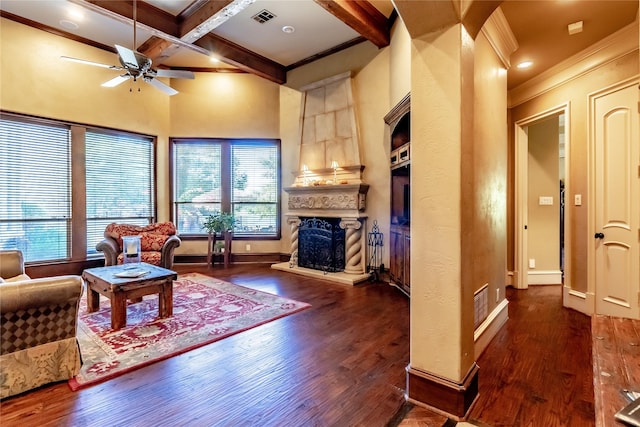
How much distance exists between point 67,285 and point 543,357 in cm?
345

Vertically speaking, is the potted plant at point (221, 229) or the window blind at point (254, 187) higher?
the window blind at point (254, 187)

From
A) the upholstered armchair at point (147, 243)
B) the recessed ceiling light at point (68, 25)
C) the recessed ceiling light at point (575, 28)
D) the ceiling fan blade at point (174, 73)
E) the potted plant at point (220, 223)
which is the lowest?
the upholstered armchair at point (147, 243)

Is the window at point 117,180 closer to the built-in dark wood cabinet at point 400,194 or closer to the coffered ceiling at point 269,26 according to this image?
the coffered ceiling at point 269,26

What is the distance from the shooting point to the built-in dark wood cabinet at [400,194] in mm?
4055

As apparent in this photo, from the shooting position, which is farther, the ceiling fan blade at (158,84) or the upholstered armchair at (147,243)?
the upholstered armchair at (147,243)

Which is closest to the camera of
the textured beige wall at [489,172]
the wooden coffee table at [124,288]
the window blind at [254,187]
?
the textured beige wall at [489,172]

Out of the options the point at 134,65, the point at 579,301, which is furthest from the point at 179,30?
the point at 579,301

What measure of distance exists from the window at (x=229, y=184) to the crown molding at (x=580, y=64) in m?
4.20

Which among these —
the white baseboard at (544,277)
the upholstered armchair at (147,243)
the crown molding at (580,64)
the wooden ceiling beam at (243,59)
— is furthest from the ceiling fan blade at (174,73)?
the white baseboard at (544,277)

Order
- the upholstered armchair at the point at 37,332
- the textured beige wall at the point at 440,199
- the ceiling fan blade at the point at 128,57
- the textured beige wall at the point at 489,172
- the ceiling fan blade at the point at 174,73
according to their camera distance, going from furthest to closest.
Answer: the ceiling fan blade at the point at 174,73 < the ceiling fan blade at the point at 128,57 < the textured beige wall at the point at 489,172 < the upholstered armchair at the point at 37,332 < the textured beige wall at the point at 440,199

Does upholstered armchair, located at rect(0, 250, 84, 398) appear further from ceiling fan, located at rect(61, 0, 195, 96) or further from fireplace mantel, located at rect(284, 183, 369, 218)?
fireplace mantel, located at rect(284, 183, 369, 218)

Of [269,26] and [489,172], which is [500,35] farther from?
[269,26]

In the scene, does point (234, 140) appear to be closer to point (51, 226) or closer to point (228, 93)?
point (228, 93)

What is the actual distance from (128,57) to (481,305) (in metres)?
4.04
